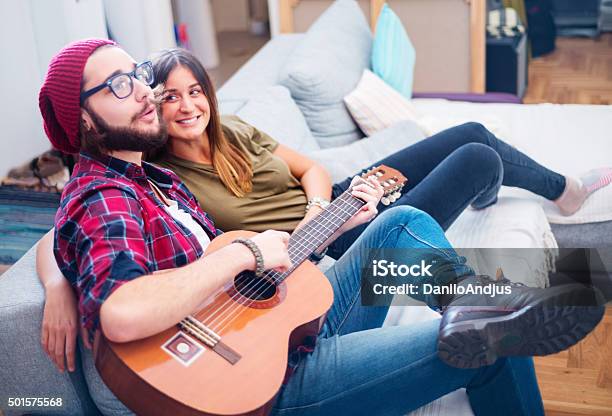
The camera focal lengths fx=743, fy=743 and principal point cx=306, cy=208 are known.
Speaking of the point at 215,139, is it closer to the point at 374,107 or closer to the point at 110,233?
the point at 110,233

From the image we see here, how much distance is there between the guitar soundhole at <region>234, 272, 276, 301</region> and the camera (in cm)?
133

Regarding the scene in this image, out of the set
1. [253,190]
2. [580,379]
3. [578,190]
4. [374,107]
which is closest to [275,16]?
[374,107]

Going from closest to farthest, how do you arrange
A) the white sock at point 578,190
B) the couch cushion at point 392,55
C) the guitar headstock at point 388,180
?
the guitar headstock at point 388,180
the white sock at point 578,190
the couch cushion at point 392,55

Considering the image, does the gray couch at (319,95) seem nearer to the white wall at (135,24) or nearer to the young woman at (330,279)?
the young woman at (330,279)

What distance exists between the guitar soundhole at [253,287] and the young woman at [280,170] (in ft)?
1.28

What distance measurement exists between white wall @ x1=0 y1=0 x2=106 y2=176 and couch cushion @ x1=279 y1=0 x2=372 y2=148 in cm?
99

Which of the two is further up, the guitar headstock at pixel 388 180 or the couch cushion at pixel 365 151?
the guitar headstock at pixel 388 180

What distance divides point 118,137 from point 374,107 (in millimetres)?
1455

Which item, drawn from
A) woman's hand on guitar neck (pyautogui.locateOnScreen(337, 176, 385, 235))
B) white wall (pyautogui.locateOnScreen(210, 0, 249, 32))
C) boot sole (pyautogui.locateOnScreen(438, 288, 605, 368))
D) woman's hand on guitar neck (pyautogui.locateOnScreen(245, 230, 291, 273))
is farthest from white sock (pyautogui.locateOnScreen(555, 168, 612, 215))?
white wall (pyautogui.locateOnScreen(210, 0, 249, 32))

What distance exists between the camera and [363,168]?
7.30ft

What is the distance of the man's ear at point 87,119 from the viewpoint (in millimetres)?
1336

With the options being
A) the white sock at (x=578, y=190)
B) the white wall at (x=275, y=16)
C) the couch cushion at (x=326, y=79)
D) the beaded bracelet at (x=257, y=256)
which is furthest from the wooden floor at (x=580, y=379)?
the white wall at (x=275, y=16)

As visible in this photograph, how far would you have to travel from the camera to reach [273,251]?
51.8 inches

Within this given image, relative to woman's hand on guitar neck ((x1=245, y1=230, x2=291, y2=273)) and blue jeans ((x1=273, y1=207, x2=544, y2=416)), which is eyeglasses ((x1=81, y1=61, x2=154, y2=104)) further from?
blue jeans ((x1=273, y1=207, x2=544, y2=416))
